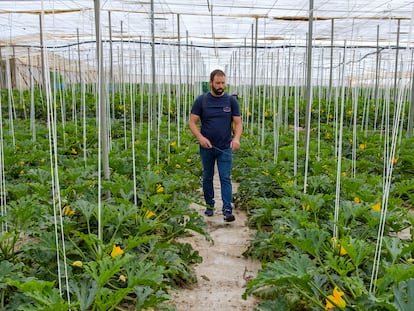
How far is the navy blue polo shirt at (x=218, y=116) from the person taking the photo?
5.88 meters

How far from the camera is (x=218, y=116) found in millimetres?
5910

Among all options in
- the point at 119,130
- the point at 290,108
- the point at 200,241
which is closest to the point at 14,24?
the point at 119,130

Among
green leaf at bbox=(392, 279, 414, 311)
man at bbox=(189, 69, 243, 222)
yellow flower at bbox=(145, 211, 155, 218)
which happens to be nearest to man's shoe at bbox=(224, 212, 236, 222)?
man at bbox=(189, 69, 243, 222)

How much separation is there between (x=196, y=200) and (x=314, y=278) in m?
1.87

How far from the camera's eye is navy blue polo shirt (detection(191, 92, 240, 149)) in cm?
588

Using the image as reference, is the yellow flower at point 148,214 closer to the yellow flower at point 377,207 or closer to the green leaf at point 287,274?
the green leaf at point 287,274

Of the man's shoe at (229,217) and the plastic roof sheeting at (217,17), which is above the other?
the plastic roof sheeting at (217,17)

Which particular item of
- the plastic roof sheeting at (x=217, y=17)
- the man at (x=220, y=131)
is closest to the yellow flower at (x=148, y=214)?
the man at (x=220, y=131)

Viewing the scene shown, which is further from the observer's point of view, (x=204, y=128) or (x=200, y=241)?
(x=204, y=128)

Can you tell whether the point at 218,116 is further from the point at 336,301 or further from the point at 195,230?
the point at 336,301

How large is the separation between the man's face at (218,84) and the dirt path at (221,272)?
169 cm

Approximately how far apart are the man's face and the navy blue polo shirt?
10 centimetres

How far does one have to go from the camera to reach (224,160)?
230 inches

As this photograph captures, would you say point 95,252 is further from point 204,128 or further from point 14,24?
point 14,24
